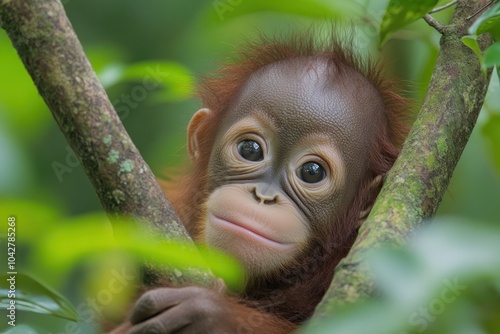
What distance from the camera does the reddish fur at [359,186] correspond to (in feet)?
9.38

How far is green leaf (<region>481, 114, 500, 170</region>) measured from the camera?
2.86 metres

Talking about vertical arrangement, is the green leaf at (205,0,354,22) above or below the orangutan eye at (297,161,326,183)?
above

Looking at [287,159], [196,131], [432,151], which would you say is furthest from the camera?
[196,131]

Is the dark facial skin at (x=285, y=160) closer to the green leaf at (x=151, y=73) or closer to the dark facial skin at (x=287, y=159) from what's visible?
the dark facial skin at (x=287, y=159)

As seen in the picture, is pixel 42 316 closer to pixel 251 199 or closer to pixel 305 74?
pixel 251 199

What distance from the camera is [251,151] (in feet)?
10.0

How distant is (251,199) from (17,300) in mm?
1049

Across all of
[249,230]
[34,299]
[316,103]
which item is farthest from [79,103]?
[316,103]

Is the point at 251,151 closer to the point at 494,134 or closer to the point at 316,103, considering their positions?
the point at 316,103

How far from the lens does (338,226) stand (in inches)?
117

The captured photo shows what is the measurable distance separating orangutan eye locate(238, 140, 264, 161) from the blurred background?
458mm

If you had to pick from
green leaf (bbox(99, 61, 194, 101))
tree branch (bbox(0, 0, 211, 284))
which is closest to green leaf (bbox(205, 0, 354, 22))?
green leaf (bbox(99, 61, 194, 101))

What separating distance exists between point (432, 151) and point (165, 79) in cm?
152

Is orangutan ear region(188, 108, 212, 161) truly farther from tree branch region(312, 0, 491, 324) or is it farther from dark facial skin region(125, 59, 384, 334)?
tree branch region(312, 0, 491, 324)
